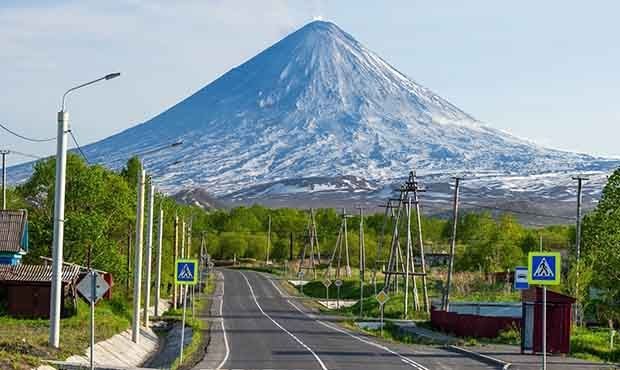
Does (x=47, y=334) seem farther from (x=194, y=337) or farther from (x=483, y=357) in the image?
(x=483, y=357)

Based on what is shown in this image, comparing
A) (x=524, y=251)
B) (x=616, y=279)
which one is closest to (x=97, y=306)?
(x=616, y=279)

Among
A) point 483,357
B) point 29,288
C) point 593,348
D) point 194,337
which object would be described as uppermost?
point 29,288

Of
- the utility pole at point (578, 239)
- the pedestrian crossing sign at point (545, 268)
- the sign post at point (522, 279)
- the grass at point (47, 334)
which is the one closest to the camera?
the pedestrian crossing sign at point (545, 268)

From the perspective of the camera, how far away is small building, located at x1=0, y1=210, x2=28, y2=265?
1785 inches

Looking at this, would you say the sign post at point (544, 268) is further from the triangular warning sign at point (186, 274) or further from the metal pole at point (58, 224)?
the metal pole at point (58, 224)

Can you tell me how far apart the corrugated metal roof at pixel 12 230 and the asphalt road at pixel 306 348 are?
27.1 feet

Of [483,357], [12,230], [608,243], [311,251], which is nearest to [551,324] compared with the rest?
[483,357]

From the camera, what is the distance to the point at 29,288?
44.6m

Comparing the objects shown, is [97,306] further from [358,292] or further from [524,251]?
[524,251]

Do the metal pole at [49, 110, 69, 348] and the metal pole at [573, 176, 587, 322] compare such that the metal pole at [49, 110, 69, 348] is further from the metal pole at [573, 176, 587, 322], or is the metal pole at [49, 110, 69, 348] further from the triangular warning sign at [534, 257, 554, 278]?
the metal pole at [573, 176, 587, 322]

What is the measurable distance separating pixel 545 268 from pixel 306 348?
17.1m

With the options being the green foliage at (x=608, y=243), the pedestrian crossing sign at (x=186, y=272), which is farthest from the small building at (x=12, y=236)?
the green foliage at (x=608, y=243)

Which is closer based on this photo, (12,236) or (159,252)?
(12,236)

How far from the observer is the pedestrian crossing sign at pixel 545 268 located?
71.8 ft
